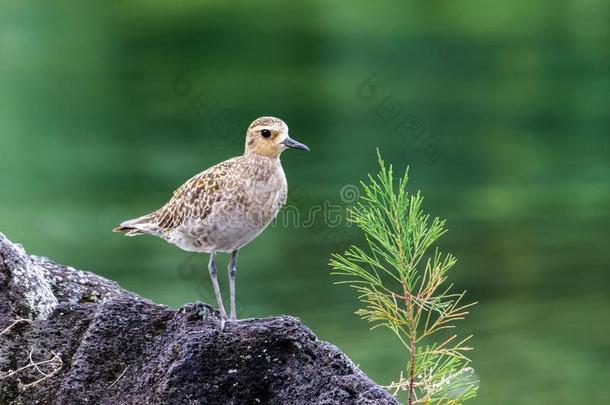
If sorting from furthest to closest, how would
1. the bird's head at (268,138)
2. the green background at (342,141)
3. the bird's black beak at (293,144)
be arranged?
the green background at (342,141) < the bird's head at (268,138) < the bird's black beak at (293,144)

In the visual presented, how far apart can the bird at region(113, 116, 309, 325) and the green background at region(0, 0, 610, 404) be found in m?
8.85

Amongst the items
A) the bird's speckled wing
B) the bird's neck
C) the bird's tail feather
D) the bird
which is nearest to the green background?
the bird's tail feather

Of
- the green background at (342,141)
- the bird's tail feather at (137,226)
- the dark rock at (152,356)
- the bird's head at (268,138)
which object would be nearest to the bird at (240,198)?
the bird's head at (268,138)

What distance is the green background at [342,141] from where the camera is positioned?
18844 millimetres

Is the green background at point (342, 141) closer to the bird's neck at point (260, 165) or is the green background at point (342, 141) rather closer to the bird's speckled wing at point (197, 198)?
the bird's speckled wing at point (197, 198)

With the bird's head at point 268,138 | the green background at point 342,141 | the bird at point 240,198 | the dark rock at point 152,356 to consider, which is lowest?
the dark rock at point 152,356

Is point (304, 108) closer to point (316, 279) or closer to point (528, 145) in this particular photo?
point (528, 145)

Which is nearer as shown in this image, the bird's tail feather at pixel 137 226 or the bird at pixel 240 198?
the bird at pixel 240 198

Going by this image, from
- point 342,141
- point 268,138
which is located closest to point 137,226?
point 268,138

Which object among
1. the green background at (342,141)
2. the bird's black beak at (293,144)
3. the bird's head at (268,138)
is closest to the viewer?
the bird's black beak at (293,144)

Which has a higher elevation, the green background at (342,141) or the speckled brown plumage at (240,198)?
the green background at (342,141)

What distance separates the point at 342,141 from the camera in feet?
90.8

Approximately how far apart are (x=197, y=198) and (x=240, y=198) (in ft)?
1.15

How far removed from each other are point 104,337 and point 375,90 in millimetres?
24648
